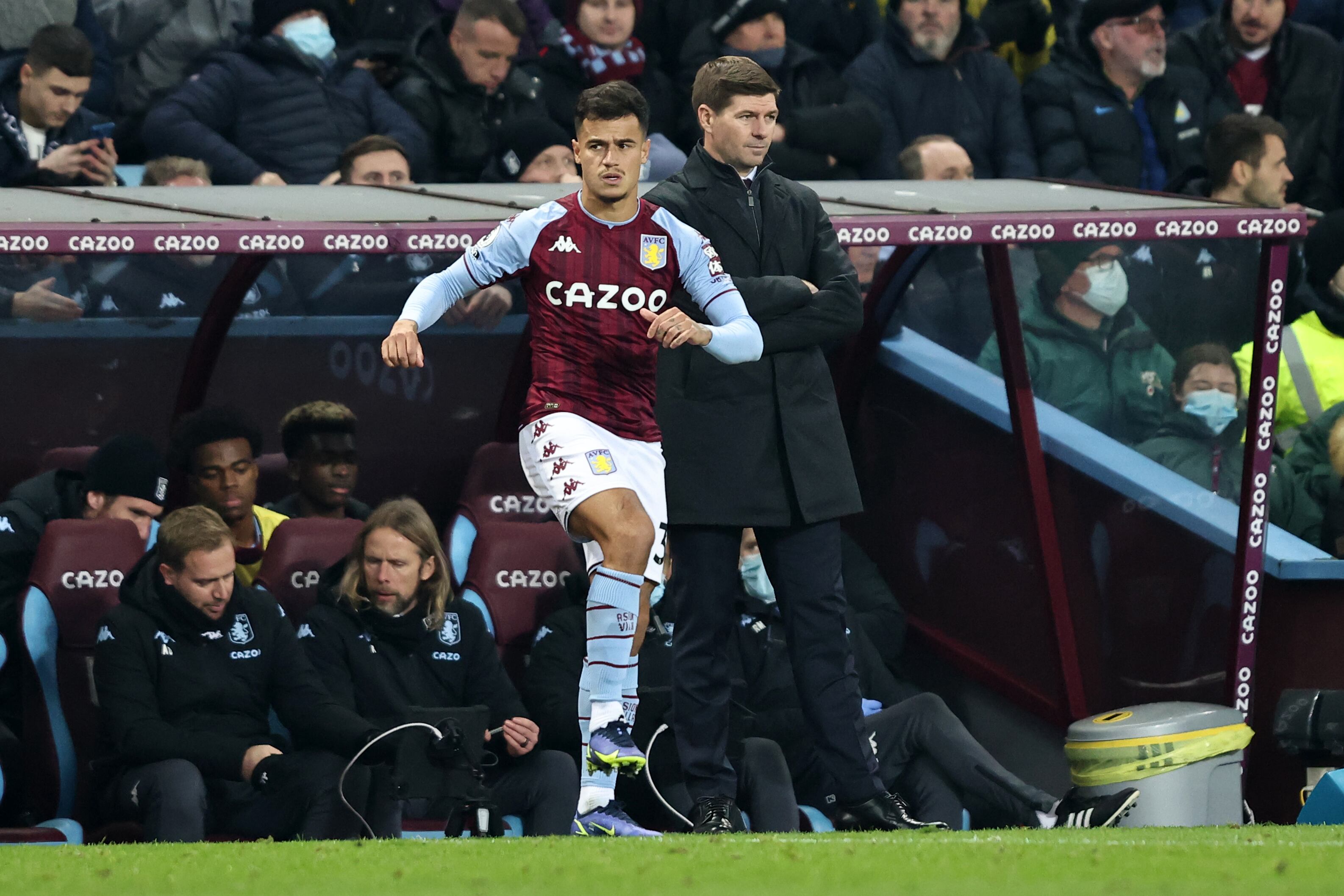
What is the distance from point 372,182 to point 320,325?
0.67 meters

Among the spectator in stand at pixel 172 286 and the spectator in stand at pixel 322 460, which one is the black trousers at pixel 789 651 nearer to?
the spectator in stand at pixel 322 460

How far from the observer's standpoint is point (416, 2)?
10750mm

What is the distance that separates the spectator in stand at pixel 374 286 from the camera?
356 inches

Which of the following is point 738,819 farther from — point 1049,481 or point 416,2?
point 416,2

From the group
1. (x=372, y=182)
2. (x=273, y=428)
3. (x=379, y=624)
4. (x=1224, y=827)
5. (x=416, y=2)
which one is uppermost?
(x=416, y=2)

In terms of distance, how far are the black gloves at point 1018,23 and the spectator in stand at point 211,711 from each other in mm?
5870

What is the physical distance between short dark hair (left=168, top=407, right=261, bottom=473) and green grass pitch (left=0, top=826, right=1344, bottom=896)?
2.83 m

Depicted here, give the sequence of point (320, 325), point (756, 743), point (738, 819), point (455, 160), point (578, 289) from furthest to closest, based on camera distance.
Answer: point (455, 160), point (320, 325), point (756, 743), point (738, 819), point (578, 289)

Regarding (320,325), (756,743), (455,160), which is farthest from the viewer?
(455,160)

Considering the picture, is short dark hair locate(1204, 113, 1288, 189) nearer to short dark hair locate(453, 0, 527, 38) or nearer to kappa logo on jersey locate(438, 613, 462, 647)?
short dark hair locate(453, 0, 527, 38)

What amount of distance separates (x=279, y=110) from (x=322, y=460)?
210cm

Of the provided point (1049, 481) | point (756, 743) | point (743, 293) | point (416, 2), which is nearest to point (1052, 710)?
point (1049, 481)

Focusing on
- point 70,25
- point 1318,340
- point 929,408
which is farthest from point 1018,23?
point 70,25

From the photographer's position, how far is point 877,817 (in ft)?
20.7
